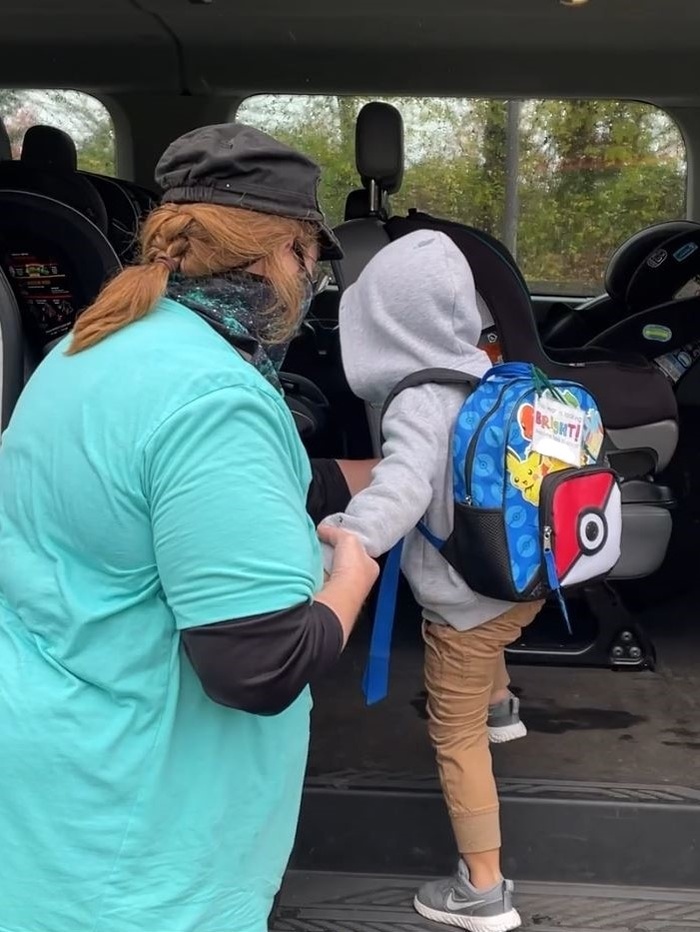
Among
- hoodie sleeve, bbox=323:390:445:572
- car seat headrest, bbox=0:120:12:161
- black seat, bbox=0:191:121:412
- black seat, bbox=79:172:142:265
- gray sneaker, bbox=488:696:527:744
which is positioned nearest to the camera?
hoodie sleeve, bbox=323:390:445:572

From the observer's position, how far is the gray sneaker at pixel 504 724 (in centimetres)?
232

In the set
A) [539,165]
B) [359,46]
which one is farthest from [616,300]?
[359,46]

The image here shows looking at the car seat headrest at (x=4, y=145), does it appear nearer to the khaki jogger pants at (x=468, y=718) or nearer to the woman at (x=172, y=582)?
the khaki jogger pants at (x=468, y=718)

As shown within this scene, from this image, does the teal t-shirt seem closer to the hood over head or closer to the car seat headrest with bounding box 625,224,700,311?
the hood over head

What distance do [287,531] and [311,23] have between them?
9.71 ft

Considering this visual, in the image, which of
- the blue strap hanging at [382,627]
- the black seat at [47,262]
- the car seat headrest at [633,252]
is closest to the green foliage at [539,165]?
the car seat headrest at [633,252]

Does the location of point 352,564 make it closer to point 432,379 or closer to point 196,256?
point 196,256

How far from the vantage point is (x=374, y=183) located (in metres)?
3.06

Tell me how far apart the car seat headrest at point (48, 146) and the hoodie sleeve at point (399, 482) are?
233cm

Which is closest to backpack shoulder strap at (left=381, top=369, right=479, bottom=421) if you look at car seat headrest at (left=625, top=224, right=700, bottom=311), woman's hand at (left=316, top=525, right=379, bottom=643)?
woman's hand at (left=316, top=525, right=379, bottom=643)

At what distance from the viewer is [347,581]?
1.16 meters

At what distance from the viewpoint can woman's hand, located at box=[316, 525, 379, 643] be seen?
1.11m

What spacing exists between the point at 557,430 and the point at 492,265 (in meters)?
0.90

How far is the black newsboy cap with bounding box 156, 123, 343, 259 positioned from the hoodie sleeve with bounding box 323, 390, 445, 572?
0.48m
